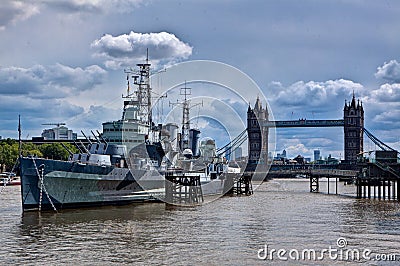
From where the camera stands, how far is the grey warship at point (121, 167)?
43188 millimetres

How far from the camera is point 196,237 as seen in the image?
104 ft

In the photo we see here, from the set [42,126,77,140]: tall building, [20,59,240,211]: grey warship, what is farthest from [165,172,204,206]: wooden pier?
[42,126,77,140]: tall building

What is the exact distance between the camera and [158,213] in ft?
148

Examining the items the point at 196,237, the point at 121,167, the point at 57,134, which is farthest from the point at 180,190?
the point at 57,134

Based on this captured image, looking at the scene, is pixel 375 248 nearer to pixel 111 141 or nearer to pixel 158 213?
pixel 158 213

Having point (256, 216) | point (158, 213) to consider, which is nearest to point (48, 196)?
point (158, 213)

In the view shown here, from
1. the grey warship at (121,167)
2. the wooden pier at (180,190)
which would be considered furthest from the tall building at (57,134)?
the wooden pier at (180,190)

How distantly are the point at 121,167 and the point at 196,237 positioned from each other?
21.2m

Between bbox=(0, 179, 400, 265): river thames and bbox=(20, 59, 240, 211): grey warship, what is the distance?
1681 mm

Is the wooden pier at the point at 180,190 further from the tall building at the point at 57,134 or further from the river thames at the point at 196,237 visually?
the tall building at the point at 57,134

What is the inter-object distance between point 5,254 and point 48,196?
55.8ft

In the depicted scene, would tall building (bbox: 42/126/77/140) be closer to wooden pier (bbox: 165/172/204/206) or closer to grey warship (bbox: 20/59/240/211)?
grey warship (bbox: 20/59/240/211)

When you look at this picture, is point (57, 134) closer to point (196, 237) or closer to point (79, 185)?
point (79, 185)

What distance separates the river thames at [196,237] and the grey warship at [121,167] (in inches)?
66.2
